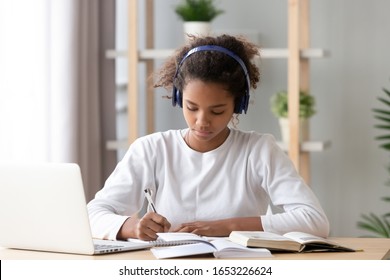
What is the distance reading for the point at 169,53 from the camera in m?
4.04

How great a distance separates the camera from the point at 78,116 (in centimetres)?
392

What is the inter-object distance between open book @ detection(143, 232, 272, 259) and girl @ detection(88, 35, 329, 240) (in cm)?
25

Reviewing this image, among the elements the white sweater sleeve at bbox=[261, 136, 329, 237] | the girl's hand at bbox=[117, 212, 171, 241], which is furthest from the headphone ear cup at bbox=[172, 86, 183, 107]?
the girl's hand at bbox=[117, 212, 171, 241]

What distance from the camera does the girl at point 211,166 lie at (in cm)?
223

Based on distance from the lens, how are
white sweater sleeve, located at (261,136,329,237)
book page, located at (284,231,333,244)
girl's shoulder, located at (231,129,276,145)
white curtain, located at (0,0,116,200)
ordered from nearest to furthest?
book page, located at (284,231,333,244) → white sweater sleeve, located at (261,136,329,237) → girl's shoulder, located at (231,129,276,145) → white curtain, located at (0,0,116,200)

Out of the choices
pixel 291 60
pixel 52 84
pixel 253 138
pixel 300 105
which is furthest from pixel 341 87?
pixel 253 138

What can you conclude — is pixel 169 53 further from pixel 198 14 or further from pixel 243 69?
pixel 243 69

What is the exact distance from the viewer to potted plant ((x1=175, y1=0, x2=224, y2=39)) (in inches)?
160

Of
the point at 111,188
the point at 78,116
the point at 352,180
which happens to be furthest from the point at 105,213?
the point at 352,180

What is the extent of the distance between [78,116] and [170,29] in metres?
0.82

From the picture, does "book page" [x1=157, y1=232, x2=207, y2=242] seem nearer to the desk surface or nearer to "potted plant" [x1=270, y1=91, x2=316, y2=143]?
the desk surface

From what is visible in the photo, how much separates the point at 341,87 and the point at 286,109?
432 millimetres

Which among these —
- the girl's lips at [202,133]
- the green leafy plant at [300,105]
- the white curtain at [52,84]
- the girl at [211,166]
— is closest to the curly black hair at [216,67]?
the girl at [211,166]

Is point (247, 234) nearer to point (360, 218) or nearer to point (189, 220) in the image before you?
point (189, 220)
